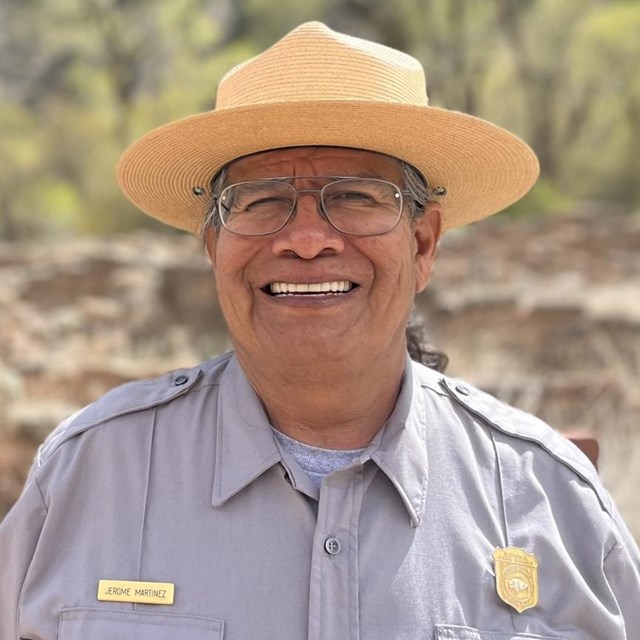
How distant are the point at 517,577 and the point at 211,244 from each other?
0.88 m

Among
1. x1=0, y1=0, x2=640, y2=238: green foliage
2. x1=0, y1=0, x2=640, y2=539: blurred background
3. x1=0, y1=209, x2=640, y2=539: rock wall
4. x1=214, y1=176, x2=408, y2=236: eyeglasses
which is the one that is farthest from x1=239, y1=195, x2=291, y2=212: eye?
x1=0, y1=0, x2=640, y2=238: green foliage

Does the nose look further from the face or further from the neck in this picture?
the neck

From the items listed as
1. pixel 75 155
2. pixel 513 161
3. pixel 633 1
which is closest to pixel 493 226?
pixel 75 155

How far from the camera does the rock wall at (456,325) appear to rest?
539 centimetres

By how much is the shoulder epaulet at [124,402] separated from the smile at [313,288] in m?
0.30

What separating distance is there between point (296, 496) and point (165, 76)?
3048 centimetres

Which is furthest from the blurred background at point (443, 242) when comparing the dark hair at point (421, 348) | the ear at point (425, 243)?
the ear at point (425, 243)

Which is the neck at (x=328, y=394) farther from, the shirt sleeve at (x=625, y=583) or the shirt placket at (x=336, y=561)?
the shirt sleeve at (x=625, y=583)

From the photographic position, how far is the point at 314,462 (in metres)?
1.95

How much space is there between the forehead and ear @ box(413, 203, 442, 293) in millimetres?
161

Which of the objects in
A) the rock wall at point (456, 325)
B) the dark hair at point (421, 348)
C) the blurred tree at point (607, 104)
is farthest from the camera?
the blurred tree at point (607, 104)

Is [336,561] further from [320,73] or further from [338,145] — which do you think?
[320,73]

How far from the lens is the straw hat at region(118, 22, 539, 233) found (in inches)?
73.3

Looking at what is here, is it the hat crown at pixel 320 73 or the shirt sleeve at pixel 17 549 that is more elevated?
the hat crown at pixel 320 73
